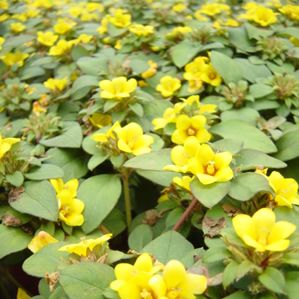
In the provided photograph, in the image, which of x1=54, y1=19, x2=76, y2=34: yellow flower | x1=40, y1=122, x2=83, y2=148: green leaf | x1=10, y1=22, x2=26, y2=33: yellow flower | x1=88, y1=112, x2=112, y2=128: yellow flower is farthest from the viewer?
→ x1=10, y1=22, x2=26, y2=33: yellow flower

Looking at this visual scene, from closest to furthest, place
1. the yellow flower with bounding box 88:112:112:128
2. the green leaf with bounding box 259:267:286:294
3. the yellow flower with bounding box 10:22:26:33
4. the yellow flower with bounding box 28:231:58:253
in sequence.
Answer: the green leaf with bounding box 259:267:286:294
the yellow flower with bounding box 28:231:58:253
the yellow flower with bounding box 88:112:112:128
the yellow flower with bounding box 10:22:26:33

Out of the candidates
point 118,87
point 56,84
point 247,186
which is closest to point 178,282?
point 247,186

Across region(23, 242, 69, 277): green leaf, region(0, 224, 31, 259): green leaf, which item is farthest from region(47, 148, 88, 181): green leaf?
region(23, 242, 69, 277): green leaf

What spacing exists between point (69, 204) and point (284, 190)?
517 millimetres

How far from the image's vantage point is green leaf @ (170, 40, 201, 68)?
1571 millimetres

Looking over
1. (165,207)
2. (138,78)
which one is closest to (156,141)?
(165,207)

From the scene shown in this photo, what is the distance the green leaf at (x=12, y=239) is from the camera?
3.22 feet

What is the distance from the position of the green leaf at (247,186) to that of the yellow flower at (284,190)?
36 millimetres

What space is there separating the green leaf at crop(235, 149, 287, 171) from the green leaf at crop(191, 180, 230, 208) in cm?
8

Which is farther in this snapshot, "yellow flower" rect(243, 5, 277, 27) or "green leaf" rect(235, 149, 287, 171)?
"yellow flower" rect(243, 5, 277, 27)

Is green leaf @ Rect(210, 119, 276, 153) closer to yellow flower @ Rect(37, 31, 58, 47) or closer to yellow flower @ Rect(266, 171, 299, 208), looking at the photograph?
yellow flower @ Rect(266, 171, 299, 208)

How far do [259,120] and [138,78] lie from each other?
534 millimetres

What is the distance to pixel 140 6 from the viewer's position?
7.15ft

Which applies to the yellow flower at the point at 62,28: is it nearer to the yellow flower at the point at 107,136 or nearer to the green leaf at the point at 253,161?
the yellow flower at the point at 107,136
